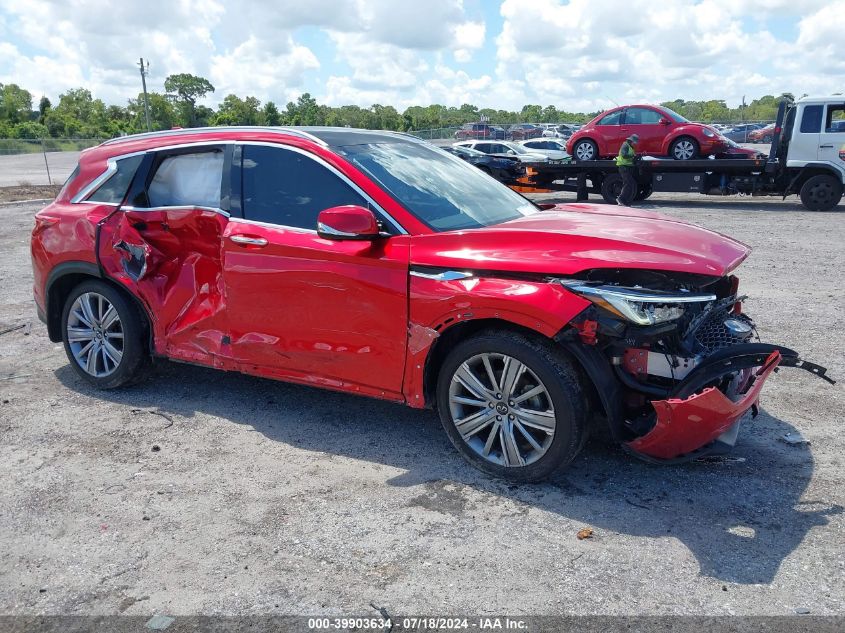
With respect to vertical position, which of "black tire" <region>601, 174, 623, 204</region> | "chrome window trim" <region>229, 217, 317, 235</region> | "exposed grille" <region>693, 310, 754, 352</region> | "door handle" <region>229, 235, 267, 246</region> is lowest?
"black tire" <region>601, 174, 623, 204</region>

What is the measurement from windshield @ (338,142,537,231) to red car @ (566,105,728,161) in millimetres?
13980

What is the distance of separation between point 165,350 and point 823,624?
410 centimetres

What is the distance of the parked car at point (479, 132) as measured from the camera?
4988cm

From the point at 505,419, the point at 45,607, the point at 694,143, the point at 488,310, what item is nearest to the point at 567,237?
the point at 488,310

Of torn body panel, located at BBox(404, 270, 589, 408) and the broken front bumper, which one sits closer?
the broken front bumper

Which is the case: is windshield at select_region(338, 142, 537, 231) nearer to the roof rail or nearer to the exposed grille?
the roof rail

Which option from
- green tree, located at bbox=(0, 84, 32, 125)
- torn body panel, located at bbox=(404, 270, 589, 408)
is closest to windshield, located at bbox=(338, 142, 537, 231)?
torn body panel, located at bbox=(404, 270, 589, 408)

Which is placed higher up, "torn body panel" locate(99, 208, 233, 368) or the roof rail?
the roof rail

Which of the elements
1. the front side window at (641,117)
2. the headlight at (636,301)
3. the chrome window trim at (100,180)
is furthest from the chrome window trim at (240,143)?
the front side window at (641,117)

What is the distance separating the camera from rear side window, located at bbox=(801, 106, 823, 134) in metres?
15.3

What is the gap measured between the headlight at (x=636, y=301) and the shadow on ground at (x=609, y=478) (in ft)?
3.08

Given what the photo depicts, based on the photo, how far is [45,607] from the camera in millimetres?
2953

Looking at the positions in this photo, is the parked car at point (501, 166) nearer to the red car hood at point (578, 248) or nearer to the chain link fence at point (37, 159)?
the chain link fence at point (37, 159)

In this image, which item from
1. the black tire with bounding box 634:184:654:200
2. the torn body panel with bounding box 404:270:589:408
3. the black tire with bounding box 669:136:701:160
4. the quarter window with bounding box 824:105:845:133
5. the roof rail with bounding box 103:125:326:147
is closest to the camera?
the torn body panel with bounding box 404:270:589:408
